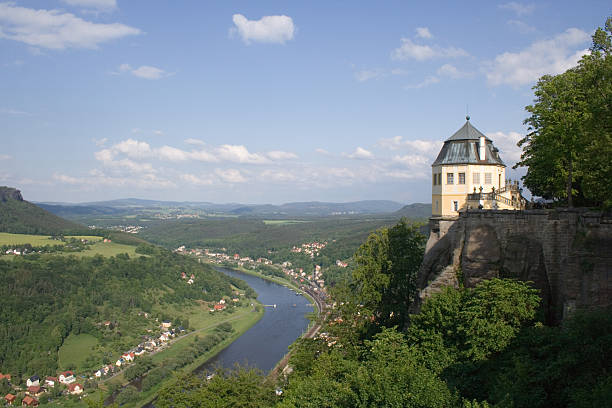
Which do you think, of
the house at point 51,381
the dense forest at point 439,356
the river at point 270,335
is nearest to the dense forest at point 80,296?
the house at point 51,381

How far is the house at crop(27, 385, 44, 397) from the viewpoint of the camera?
180 ft

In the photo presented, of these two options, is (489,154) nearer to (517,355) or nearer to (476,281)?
(476,281)

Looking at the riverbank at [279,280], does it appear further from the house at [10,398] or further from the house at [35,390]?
the house at [10,398]

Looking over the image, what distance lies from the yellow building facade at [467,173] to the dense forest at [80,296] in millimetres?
59857

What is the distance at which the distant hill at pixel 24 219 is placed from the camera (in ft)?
520

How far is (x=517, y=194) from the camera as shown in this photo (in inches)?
1061

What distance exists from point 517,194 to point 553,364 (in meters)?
15.8

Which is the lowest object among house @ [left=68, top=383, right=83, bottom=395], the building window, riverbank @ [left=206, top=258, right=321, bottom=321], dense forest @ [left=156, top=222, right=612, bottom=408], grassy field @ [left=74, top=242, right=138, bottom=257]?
house @ [left=68, top=383, right=83, bottom=395]

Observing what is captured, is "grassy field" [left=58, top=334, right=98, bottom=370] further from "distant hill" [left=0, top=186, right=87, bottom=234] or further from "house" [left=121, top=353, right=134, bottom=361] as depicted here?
"distant hill" [left=0, top=186, right=87, bottom=234]

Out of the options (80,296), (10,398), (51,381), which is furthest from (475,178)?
(80,296)

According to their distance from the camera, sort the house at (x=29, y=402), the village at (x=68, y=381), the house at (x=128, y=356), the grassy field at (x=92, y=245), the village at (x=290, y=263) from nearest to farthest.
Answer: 1. the house at (x=29, y=402)
2. the village at (x=68, y=381)
3. the house at (x=128, y=356)
4. the village at (x=290, y=263)
5. the grassy field at (x=92, y=245)

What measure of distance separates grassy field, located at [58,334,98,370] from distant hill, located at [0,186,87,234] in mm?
91737

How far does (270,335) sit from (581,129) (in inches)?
2430

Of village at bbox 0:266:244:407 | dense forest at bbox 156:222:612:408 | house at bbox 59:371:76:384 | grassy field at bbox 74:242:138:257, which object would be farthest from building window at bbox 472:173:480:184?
grassy field at bbox 74:242:138:257
